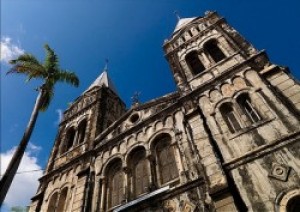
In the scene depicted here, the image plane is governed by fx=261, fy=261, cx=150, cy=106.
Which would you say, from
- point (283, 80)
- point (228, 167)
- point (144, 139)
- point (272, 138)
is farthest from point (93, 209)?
point (283, 80)

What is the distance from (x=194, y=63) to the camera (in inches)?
671

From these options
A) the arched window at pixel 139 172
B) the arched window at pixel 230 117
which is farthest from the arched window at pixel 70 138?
the arched window at pixel 230 117

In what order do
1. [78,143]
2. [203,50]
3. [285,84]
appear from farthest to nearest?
1. [78,143]
2. [203,50]
3. [285,84]

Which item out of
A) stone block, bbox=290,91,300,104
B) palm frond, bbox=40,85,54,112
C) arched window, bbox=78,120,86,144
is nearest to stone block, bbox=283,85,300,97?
stone block, bbox=290,91,300,104

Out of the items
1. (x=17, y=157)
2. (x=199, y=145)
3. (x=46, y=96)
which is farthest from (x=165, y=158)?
(x=46, y=96)

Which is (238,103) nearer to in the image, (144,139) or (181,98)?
(181,98)

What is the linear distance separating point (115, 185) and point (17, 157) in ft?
17.0

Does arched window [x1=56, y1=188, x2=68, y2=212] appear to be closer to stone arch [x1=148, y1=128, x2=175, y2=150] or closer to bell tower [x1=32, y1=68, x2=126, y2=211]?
bell tower [x1=32, y1=68, x2=126, y2=211]

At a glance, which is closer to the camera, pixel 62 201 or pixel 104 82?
pixel 62 201

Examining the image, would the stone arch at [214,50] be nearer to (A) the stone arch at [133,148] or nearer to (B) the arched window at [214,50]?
(B) the arched window at [214,50]

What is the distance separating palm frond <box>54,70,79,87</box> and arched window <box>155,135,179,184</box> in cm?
571

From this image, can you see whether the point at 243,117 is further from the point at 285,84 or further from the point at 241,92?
the point at 285,84

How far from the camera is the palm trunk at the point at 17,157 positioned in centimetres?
867

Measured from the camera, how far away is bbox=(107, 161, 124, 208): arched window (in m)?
12.5
